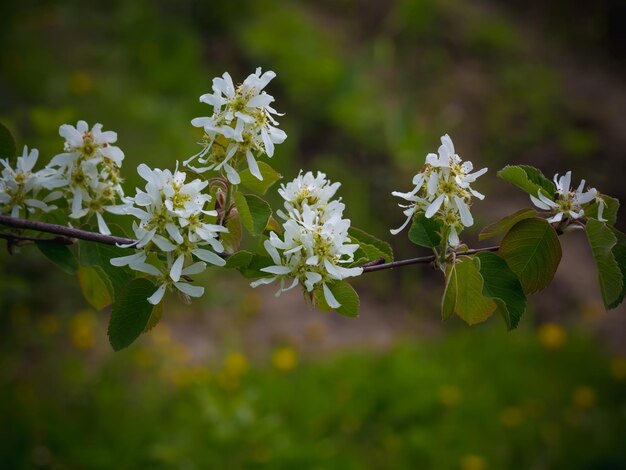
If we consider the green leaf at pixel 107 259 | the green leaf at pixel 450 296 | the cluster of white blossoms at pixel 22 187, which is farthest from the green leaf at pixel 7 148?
the green leaf at pixel 450 296

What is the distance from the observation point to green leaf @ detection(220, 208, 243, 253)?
907mm

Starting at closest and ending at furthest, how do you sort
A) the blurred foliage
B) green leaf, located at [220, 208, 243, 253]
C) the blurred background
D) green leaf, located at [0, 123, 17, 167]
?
green leaf, located at [220, 208, 243, 253] < green leaf, located at [0, 123, 17, 167] < the blurred foliage < the blurred background

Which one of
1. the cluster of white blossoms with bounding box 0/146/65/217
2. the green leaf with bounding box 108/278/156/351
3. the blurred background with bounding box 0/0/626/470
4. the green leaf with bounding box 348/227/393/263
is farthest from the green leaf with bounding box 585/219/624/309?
the blurred background with bounding box 0/0/626/470

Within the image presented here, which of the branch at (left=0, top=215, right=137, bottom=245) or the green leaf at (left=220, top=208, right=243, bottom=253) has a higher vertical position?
the green leaf at (left=220, top=208, right=243, bottom=253)

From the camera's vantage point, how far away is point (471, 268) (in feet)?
2.88

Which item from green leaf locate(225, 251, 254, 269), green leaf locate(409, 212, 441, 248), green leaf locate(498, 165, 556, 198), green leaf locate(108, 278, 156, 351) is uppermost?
green leaf locate(498, 165, 556, 198)

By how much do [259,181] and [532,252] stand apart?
40 centimetres

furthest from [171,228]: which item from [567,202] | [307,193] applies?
[567,202]

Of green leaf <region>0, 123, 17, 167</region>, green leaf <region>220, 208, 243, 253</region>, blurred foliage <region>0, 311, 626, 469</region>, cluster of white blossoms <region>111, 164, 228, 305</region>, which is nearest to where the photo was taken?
cluster of white blossoms <region>111, 164, 228, 305</region>

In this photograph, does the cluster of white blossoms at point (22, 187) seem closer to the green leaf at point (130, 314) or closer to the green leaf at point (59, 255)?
the green leaf at point (59, 255)

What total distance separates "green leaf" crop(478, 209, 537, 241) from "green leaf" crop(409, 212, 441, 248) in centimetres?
6

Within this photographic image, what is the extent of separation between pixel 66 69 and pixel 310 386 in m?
2.48

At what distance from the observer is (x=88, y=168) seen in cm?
91

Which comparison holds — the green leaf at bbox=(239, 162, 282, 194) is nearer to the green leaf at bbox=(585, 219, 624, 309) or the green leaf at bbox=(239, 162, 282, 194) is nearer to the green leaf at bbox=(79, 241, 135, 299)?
the green leaf at bbox=(79, 241, 135, 299)
